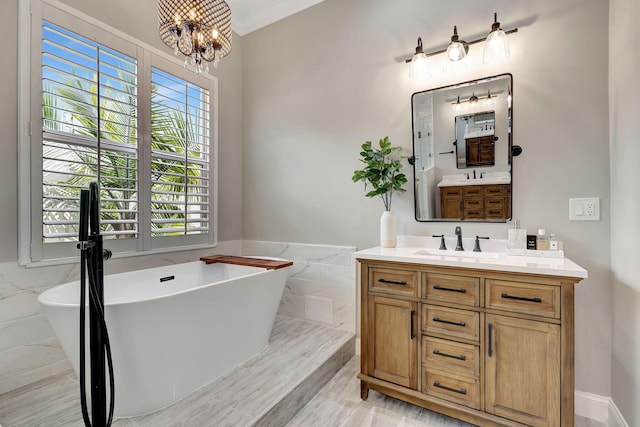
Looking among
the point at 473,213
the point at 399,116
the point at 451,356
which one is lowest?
the point at 451,356

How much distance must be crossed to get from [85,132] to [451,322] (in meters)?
2.61

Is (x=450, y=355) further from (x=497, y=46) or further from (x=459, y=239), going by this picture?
(x=497, y=46)

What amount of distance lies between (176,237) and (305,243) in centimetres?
114

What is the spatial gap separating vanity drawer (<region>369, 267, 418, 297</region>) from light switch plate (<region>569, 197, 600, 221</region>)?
3.35ft

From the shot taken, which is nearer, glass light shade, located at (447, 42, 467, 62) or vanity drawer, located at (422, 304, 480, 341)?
Answer: vanity drawer, located at (422, 304, 480, 341)

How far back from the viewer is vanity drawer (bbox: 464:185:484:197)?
2.12 meters

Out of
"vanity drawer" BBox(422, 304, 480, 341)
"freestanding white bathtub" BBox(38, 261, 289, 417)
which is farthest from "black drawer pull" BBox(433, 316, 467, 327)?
"freestanding white bathtub" BBox(38, 261, 289, 417)

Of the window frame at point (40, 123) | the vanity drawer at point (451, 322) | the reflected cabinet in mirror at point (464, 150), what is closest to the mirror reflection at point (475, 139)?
the reflected cabinet in mirror at point (464, 150)

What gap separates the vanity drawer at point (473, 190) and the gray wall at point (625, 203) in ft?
2.18

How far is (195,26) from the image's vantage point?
1.83 metres

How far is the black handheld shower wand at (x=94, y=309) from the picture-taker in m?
1.14

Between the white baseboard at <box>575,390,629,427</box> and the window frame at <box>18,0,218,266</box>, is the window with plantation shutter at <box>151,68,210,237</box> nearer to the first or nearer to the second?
the window frame at <box>18,0,218,266</box>

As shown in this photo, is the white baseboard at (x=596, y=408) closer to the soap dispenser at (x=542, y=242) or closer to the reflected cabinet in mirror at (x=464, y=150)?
the soap dispenser at (x=542, y=242)

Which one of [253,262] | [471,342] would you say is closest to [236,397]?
[253,262]
